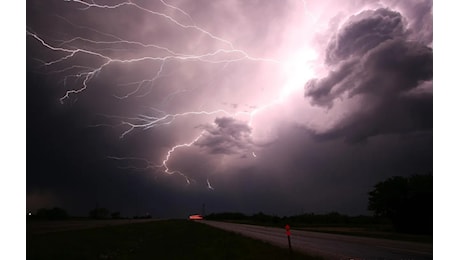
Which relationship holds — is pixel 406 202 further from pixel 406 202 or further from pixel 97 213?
pixel 97 213

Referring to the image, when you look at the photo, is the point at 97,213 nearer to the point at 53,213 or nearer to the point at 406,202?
the point at 53,213

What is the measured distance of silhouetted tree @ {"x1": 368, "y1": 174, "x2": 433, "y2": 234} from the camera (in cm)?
3194

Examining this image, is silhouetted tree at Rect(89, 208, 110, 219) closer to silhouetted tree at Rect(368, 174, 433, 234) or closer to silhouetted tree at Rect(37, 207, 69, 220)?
silhouetted tree at Rect(37, 207, 69, 220)

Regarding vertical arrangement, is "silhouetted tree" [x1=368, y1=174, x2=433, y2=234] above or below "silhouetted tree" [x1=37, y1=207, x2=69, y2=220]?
above

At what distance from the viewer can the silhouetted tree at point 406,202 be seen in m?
31.9

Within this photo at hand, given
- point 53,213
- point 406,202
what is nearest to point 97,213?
point 53,213

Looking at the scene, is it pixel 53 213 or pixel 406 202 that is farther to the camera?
pixel 53 213

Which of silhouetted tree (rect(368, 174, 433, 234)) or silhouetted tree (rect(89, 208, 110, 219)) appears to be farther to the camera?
silhouetted tree (rect(89, 208, 110, 219))

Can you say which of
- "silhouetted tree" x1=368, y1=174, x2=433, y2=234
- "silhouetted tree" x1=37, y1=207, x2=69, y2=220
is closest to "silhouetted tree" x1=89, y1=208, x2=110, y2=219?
"silhouetted tree" x1=37, y1=207, x2=69, y2=220

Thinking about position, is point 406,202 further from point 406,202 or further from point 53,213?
point 53,213

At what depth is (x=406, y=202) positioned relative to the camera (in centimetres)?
3356

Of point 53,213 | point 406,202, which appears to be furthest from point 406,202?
point 53,213

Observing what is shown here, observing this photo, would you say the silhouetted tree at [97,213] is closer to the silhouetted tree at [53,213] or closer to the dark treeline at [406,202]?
the silhouetted tree at [53,213]

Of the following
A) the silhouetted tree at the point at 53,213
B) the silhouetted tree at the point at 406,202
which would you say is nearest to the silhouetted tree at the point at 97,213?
the silhouetted tree at the point at 53,213
